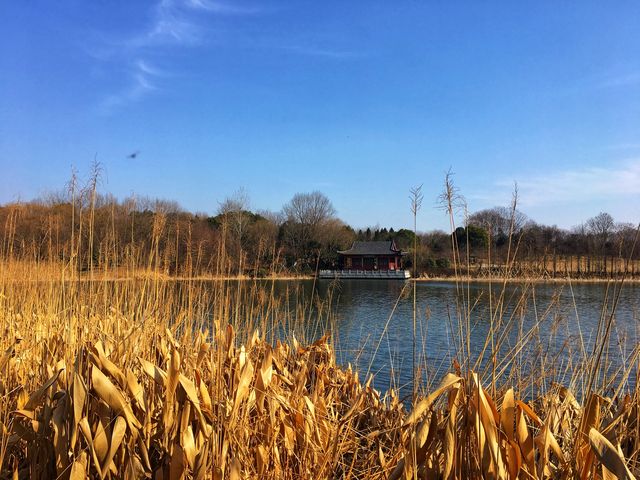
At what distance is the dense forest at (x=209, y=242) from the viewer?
246cm

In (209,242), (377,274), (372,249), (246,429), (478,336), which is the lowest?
→ (478,336)

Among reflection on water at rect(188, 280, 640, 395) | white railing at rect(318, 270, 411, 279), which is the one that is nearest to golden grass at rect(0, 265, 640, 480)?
reflection on water at rect(188, 280, 640, 395)

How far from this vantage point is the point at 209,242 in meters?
6.09

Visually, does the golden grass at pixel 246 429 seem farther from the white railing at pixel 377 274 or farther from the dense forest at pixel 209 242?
the white railing at pixel 377 274

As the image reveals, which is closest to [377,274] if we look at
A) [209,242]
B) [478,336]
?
[478,336]

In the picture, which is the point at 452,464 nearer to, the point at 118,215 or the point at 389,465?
the point at 389,465

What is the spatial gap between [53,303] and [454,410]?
3094 mm

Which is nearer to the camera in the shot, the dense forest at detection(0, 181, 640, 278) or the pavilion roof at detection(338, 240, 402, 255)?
the dense forest at detection(0, 181, 640, 278)

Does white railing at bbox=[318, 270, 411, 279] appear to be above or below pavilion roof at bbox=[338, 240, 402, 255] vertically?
below

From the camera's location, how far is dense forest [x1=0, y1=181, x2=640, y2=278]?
2.46 metres

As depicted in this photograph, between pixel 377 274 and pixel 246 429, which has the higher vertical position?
pixel 246 429

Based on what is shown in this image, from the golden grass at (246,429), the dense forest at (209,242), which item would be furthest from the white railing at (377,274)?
the golden grass at (246,429)

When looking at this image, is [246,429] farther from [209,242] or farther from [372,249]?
[372,249]

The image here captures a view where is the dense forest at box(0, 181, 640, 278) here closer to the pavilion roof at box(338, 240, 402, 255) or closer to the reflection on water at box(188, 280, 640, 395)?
the reflection on water at box(188, 280, 640, 395)
